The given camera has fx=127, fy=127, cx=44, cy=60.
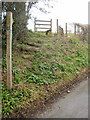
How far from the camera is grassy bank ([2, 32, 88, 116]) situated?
3148 mm

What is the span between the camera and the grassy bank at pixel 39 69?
3.15 meters

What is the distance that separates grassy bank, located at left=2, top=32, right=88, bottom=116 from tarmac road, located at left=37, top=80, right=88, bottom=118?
379 mm

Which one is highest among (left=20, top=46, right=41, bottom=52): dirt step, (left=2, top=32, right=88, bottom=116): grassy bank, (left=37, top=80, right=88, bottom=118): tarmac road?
(left=20, top=46, right=41, bottom=52): dirt step

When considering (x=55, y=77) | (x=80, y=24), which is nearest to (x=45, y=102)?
(x=55, y=77)

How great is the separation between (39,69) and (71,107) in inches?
69.0

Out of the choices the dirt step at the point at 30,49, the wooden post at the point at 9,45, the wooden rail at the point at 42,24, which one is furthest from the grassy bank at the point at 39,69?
the wooden rail at the point at 42,24

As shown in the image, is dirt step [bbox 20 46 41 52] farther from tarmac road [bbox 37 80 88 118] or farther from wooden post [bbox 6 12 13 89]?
tarmac road [bbox 37 80 88 118]

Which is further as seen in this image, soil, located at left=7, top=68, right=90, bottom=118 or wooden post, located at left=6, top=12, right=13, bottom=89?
wooden post, located at left=6, top=12, right=13, bottom=89

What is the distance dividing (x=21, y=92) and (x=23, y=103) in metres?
0.34

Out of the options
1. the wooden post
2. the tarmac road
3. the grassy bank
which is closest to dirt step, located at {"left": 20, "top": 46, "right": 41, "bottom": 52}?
the grassy bank

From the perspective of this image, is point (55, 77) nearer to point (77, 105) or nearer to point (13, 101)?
point (77, 105)

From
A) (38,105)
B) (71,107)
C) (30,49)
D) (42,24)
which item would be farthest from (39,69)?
(42,24)

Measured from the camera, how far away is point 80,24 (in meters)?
9.59

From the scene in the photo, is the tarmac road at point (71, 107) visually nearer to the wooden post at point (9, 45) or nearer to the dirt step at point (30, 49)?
the wooden post at point (9, 45)
